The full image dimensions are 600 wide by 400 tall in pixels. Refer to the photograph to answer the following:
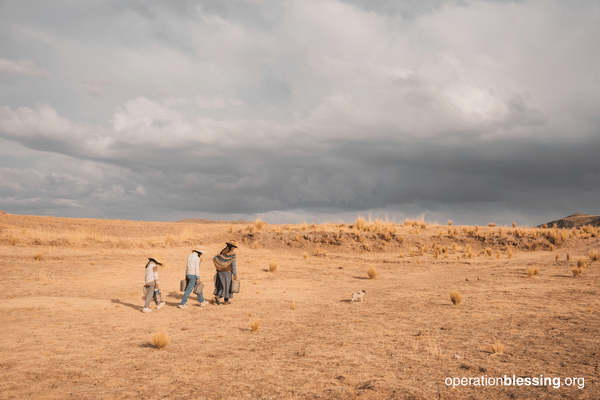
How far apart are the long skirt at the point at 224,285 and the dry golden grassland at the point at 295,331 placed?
55 centimetres

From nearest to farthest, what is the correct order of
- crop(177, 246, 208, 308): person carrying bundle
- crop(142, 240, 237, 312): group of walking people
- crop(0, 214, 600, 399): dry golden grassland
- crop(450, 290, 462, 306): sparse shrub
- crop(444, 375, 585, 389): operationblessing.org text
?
1. crop(444, 375, 585, 389): operationblessing.org text
2. crop(0, 214, 600, 399): dry golden grassland
3. crop(450, 290, 462, 306): sparse shrub
4. crop(142, 240, 237, 312): group of walking people
5. crop(177, 246, 208, 308): person carrying bundle

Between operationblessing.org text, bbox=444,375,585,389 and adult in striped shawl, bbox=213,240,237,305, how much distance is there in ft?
31.7

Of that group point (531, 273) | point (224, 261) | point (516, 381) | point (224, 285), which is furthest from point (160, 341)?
point (531, 273)

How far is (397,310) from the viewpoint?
1295cm

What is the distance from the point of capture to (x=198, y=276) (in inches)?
576

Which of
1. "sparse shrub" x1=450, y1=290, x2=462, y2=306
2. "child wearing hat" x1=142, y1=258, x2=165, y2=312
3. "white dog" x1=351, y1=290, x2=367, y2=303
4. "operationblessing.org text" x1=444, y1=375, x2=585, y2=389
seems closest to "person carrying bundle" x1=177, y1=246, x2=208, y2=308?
"child wearing hat" x1=142, y1=258, x2=165, y2=312

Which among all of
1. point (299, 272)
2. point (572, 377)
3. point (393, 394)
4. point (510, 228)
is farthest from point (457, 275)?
point (510, 228)

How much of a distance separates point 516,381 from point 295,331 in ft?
19.0

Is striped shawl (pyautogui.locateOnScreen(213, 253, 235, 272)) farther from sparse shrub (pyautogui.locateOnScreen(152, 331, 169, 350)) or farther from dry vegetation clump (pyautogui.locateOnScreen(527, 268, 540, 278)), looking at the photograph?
dry vegetation clump (pyautogui.locateOnScreen(527, 268, 540, 278))

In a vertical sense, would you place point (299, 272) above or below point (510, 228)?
below

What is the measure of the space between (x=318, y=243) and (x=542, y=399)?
1060 inches

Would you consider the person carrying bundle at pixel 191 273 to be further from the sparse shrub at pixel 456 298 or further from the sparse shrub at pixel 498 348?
the sparse shrub at pixel 498 348

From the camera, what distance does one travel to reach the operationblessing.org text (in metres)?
6.30

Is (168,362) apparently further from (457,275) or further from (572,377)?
(457,275)
